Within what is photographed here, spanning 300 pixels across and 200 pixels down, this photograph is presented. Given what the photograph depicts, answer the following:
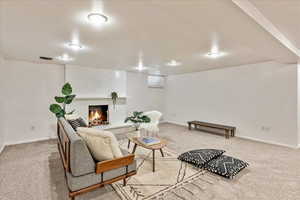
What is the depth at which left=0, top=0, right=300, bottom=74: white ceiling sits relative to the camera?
5.25 feet

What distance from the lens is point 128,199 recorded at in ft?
6.22

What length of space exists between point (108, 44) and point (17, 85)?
130 inches

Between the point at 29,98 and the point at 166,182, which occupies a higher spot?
the point at 29,98

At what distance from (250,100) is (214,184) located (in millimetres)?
3492

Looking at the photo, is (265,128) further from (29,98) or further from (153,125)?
(29,98)

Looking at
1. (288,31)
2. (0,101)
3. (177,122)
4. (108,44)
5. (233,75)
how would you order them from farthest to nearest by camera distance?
(177,122), (233,75), (0,101), (108,44), (288,31)

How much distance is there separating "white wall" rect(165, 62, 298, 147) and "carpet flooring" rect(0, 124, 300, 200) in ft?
1.99

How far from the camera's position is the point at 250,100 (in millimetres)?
4629

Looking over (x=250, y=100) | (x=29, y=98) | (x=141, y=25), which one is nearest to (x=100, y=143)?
(x=141, y=25)

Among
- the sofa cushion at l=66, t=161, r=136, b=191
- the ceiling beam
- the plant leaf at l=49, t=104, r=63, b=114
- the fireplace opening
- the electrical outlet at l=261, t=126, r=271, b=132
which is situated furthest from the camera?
the fireplace opening

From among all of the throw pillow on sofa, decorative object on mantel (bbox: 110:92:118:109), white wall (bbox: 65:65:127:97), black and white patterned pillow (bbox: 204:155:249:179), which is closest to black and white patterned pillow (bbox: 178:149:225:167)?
black and white patterned pillow (bbox: 204:155:249:179)

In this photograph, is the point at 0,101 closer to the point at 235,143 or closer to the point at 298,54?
Answer: the point at 235,143

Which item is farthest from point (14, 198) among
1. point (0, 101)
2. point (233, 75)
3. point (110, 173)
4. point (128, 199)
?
point (233, 75)

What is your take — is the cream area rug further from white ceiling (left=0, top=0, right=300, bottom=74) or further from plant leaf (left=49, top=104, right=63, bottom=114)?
plant leaf (left=49, top=104, right=63, bottom=114)
